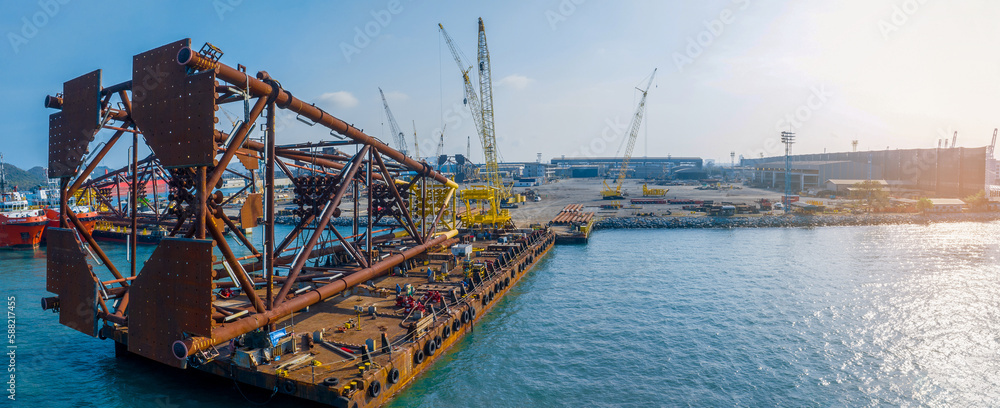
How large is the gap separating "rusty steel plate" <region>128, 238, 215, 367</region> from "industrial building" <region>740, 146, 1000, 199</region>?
129989mm

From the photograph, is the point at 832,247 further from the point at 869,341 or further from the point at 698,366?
the point at 698,366

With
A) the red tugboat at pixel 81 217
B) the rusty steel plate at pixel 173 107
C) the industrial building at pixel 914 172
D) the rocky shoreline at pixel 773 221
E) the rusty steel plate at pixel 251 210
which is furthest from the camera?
the industrial building at pixel 914 172

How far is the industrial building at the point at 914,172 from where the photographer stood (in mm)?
102562

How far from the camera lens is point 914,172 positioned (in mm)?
117562

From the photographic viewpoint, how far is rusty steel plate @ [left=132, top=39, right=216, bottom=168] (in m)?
13.7

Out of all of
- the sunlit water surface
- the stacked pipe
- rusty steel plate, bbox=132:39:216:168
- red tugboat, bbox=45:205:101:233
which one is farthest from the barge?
the stacked pipe

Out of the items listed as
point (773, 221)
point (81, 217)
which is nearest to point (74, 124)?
point (81, 217)

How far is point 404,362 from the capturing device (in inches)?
750

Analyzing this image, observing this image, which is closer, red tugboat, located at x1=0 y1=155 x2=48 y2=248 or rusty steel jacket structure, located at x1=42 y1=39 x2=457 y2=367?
rusty steel jacket structure, located at x1=42 y1=39 x2=457 y2=367

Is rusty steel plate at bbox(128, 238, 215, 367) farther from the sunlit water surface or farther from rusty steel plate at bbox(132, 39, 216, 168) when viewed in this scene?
the sunlit water surface

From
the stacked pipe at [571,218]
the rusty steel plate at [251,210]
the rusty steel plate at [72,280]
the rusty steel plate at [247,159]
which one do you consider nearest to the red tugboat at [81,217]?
the rusty steel plate at [72,280]

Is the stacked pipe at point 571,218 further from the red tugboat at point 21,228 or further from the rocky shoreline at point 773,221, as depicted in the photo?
the red tugboat at point 21,228

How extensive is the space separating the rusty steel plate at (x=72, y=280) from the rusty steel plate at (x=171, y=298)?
341 cm

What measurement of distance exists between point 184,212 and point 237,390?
7466 mm
